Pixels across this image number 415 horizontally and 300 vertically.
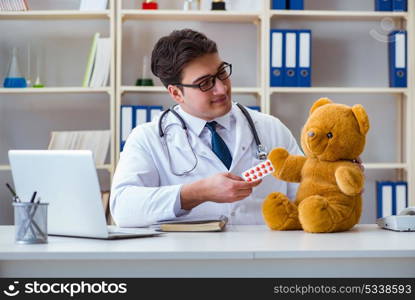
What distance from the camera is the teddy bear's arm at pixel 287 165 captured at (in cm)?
196

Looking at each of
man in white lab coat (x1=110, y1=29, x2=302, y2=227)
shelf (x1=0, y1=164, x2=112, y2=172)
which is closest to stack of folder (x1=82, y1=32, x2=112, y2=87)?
shelf (x1=0, y1=164, x2=112, y2=172)

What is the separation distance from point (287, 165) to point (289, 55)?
1871mm

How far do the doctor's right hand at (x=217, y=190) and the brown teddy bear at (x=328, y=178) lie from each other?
79mm

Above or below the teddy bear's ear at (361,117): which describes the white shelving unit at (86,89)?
above

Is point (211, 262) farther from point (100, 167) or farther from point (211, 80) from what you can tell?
point (100, 167)

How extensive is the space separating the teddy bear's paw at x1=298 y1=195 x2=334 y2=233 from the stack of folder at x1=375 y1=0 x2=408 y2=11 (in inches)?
88.7

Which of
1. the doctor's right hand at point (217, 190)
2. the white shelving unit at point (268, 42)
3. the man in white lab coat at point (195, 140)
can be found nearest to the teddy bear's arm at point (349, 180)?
the doctor's right hand at point (217, 190)

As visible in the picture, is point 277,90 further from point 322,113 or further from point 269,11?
point 322,113

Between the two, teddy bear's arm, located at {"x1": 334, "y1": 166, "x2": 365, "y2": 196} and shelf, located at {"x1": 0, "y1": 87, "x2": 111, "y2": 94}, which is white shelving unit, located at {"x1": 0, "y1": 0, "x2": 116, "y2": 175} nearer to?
shelf, located at {"x1": 0, "y1": 87, "x2": 111, "y2": 94}

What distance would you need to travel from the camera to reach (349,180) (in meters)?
1.82

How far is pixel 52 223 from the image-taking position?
1764 millimetres

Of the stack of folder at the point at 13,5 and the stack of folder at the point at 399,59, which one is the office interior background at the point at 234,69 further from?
the stack of folder at the point at 13,5

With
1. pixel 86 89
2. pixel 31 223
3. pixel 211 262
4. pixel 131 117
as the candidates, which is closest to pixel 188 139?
pixel 31 223

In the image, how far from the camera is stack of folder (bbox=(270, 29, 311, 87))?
3725 mm
